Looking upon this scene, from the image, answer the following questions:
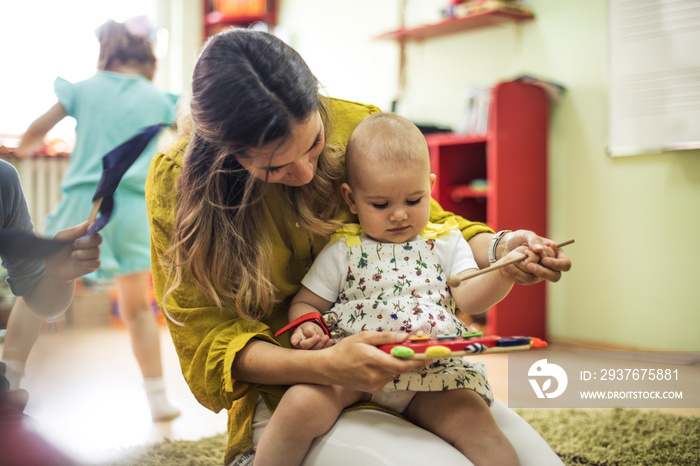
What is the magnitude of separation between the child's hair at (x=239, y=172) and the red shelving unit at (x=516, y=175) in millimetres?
2016

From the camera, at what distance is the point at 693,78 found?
267cm

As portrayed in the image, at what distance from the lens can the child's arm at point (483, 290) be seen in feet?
3.43

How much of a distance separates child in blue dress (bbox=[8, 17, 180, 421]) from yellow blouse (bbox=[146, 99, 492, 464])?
3.27ft

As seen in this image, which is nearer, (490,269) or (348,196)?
(490,269)

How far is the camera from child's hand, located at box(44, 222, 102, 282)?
101 cm

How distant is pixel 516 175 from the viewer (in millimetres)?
3127

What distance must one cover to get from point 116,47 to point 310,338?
178cm

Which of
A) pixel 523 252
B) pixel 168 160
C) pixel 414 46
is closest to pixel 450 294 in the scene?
pixel 523 252

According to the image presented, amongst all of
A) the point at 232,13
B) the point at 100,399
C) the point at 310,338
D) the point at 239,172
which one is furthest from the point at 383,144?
the point at 232,13

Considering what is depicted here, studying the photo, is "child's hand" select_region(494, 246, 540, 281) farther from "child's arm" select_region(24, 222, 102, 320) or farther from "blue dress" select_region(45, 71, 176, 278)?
"blue dress" select_region(45, 71, 176, 278)

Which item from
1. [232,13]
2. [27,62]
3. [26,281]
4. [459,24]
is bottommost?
[26,281]

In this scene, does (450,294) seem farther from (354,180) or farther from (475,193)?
(475,193)

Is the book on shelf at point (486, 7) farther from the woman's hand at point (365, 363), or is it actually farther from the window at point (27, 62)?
the woman's hand at point (365, 363)

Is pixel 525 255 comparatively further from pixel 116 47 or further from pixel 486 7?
pixel 486 7
